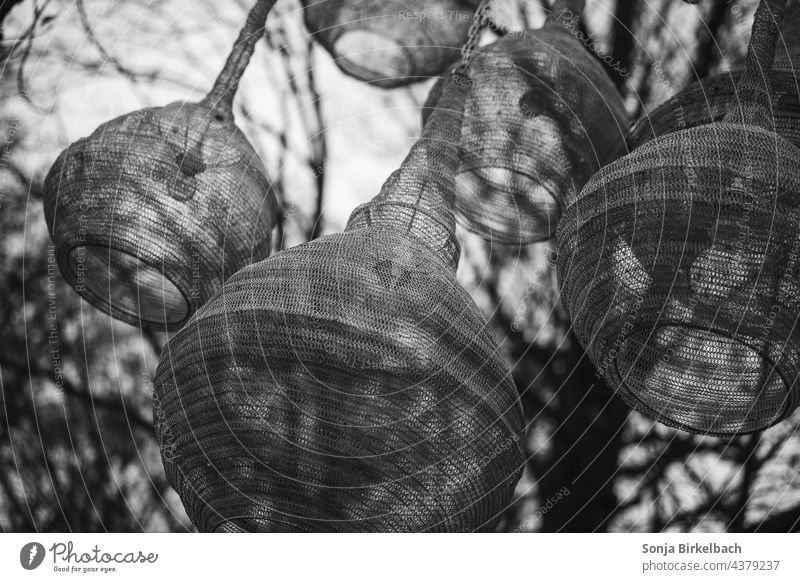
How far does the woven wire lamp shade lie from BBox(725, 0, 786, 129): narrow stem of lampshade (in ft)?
2.36

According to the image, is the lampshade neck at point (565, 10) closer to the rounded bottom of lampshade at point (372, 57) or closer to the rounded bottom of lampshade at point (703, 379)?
the rounded bottom of lampshade at point (372, 57)

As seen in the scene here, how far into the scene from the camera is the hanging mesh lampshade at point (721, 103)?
3.14 meters

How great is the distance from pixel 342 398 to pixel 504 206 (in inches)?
63.8

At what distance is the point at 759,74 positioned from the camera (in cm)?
280

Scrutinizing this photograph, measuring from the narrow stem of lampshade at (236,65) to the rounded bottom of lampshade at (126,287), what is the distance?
46cm

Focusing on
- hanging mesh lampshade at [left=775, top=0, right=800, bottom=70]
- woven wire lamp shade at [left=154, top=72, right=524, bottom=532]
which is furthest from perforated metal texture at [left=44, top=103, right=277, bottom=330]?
hanging mesh lampshade at [left=775, top=0, right=800, bottom=70]

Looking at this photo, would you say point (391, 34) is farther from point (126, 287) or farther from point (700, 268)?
point (700, 268)

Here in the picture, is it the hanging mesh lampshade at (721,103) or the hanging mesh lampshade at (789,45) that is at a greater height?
the hanging mesh lampshade at (789,45)

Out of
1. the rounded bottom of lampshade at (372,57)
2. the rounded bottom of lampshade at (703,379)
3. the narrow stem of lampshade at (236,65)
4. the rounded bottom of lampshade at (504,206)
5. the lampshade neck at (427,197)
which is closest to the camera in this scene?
the rounded bottom of lampshade at (703,379)

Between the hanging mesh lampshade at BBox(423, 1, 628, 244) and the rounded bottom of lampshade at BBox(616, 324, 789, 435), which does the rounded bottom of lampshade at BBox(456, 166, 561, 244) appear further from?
the rounded bottom of lampshade at BBox(616, 324, 789, 435)

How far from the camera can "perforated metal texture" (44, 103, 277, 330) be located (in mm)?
3117


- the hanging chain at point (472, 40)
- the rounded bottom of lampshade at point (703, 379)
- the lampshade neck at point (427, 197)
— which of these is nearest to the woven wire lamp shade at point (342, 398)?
the lampshade neck at point (427, 197)
